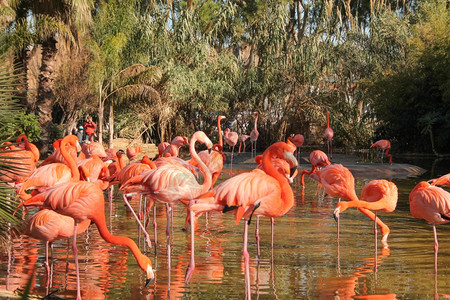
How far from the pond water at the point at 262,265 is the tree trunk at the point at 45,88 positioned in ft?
34.5

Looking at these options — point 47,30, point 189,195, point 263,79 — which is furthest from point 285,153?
point 263,79

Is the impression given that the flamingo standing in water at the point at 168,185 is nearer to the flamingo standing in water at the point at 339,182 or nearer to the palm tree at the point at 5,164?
the palm tree at the point at 5,164

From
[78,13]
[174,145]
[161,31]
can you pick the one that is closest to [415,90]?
[161,31]

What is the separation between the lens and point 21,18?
1673 centimetres

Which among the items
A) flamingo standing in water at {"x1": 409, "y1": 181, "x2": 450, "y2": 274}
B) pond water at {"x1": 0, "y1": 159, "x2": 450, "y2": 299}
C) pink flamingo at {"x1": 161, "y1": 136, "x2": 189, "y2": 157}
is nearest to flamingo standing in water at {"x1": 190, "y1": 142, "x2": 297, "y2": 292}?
pond water at {"x1": 0, "y1": 159, "x2": 450, "y2": 299}

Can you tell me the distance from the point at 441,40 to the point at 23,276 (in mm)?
21252

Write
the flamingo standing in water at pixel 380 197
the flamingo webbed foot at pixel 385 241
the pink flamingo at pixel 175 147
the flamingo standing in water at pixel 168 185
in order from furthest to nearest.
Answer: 1. the pink flamingo at pixel 175 147
2. the flamingo webbed foot at pixel 385 241
3. the flamingo standing in water at pixel 380 197
4. the flamingo standing in water at pixel 168 185

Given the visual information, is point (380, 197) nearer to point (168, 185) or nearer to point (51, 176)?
point (168, 185)

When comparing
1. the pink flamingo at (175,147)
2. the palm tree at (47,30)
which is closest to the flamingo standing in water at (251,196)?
the pink flamingo at (175,147)

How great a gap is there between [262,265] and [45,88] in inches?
529

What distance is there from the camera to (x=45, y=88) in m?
17.5

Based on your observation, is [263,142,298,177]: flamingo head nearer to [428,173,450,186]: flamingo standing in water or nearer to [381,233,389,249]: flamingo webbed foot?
[381,233,389,249]: flamingo webbed foot

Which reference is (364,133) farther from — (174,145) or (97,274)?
(97,274)

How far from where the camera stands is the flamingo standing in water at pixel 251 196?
471 centimetres
